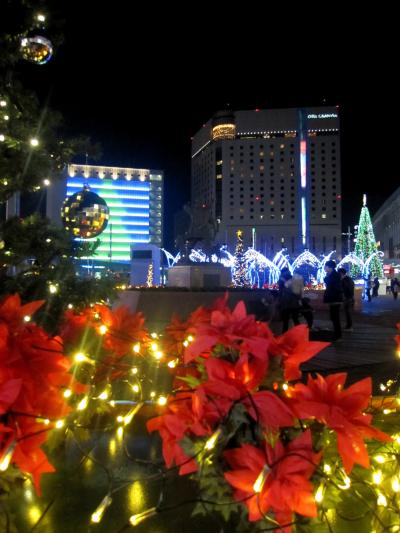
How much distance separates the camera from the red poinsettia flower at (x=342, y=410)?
A: 1267 mm

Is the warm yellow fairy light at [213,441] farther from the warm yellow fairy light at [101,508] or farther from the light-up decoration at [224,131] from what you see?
the light-up decoration at [224,131]

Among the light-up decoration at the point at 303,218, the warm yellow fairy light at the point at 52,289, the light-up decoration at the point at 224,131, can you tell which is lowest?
the warm yellow fairy light at the point at 52,289

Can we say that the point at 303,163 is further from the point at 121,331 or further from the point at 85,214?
the point at 121,331

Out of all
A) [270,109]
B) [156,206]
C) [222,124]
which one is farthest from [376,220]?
[156,206]

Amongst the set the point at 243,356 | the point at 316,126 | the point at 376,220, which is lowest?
the point at 243,356

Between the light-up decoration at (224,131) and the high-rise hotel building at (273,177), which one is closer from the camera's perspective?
the high-rise hotel building at (273,177)

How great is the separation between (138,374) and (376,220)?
130700 mm

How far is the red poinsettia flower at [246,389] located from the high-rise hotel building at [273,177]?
107097mm

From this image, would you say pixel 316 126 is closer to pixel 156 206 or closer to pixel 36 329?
pixel 156 206

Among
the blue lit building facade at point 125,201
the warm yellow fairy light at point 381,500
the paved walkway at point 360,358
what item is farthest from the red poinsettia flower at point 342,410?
the blue lit building facade at point 125,201

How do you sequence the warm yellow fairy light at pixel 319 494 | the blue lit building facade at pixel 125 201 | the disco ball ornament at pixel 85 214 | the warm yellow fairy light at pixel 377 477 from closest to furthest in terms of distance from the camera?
the warm yellow fairy light at pixel 319 494
the warm yellow fairy light at pixel 377 477
the disco ball ornament at pixel 85 214
the blue lit building facade at pixel 125 201

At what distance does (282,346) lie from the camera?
1462 mm

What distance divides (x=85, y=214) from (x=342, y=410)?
4865 millimetres

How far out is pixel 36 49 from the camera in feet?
12.1
